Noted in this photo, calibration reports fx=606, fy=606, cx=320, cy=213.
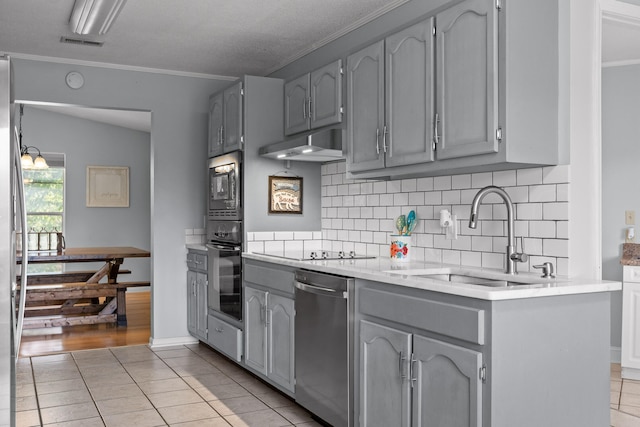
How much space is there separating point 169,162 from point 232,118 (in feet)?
3.40

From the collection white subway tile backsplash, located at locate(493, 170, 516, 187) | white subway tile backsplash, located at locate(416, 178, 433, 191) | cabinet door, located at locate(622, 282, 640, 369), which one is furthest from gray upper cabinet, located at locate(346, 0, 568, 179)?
cabinet door, located at locate(622, 282, 640, 369)

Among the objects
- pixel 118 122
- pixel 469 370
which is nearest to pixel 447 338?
pixel 469 370

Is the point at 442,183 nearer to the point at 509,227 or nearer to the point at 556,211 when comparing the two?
the point at 509,227

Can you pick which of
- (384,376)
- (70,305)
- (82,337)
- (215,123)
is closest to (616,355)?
(384,376)

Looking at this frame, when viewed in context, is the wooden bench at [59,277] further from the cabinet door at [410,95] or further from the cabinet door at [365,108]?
the cabinet door at [410,95]

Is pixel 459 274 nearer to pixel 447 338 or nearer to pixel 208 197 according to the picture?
pixel 447 338

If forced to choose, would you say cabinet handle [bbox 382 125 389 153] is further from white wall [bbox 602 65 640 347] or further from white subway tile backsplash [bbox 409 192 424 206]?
white wall [bbox 602 65 640 347]

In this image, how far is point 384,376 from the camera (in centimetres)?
267

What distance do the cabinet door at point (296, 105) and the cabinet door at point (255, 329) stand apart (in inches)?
47.1

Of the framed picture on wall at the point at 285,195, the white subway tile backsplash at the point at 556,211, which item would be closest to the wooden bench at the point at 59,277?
the framed picture on wall at the point at 285,195

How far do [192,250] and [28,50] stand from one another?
2.06 meters

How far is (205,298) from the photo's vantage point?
4992 mm

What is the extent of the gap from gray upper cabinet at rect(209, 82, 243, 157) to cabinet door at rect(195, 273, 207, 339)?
3.48ft

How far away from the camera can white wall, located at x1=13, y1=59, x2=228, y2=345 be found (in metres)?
5.26
